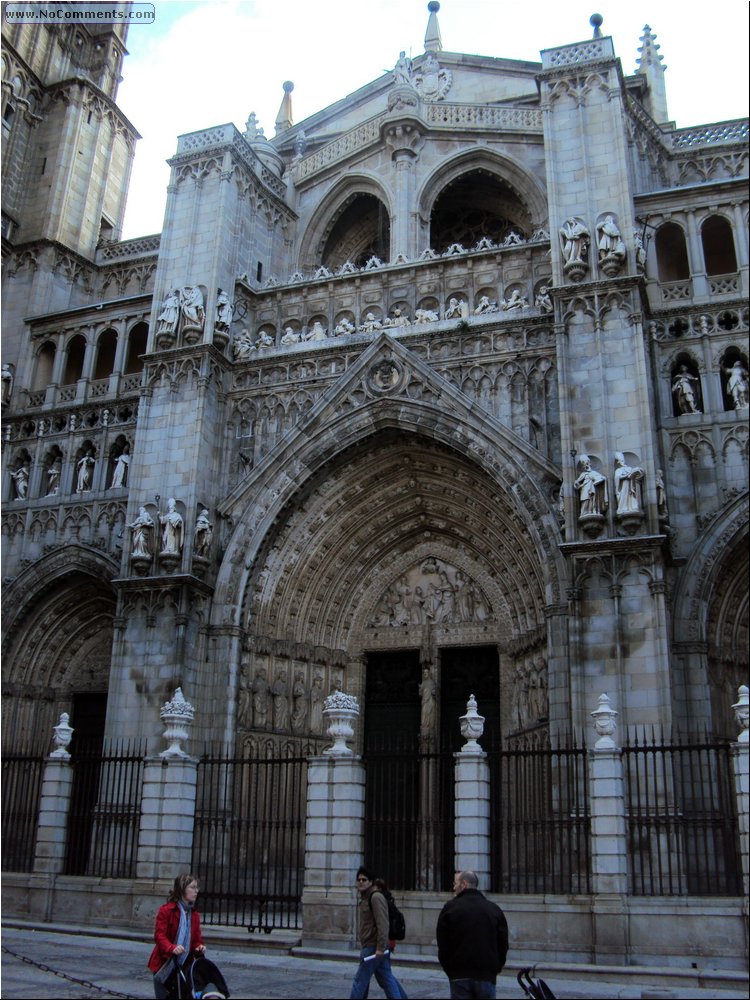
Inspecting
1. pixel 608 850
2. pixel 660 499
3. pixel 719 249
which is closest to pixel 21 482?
pixel 660 499

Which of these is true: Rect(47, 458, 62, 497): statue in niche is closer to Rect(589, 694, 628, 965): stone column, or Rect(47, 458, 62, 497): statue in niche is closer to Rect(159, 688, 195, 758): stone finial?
Rect(159, 688, 195, 758): stone finial

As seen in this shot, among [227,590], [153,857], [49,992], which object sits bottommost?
[49,992]

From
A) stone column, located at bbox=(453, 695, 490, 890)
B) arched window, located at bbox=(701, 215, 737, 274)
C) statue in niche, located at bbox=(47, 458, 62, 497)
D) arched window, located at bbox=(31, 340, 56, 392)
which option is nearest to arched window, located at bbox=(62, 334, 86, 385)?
arched window, located at bbox=(31, 340, 56, 392)

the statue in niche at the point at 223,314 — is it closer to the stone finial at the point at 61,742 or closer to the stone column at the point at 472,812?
the stone finial at the point at 61,742

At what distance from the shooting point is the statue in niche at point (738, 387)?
19453 mm

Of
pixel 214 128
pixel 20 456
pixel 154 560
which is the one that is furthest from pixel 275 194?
pixel 154 560

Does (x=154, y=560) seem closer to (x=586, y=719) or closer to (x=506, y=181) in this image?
(x=586, y=719)

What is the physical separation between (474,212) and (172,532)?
13.7 meters

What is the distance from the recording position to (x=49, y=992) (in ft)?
32.1

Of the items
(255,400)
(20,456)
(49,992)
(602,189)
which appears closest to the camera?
(49,992)

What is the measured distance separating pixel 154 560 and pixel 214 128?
1202 cm

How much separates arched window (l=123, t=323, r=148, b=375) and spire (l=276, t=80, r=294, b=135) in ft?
34.0

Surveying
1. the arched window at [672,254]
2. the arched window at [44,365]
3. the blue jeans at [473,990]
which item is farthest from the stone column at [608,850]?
the arched window at [44,365]

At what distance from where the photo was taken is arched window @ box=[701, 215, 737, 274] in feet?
74.1
